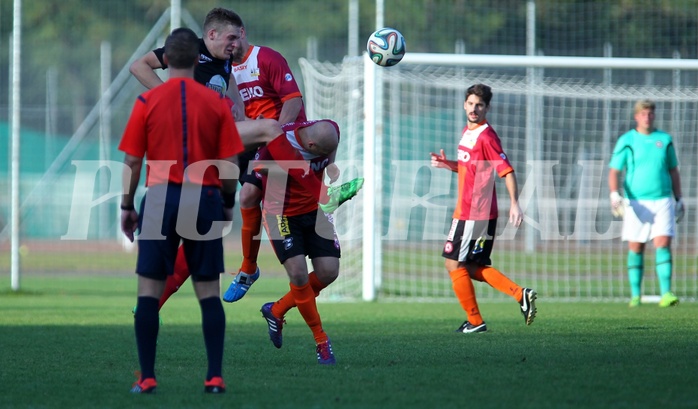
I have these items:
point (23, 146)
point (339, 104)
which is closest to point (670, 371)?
point (339, 104)

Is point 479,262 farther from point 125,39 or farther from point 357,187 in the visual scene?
point 125,39

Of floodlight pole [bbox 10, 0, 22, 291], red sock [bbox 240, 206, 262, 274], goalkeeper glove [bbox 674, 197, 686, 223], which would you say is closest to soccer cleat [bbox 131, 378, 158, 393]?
red sock [bbox 240, 206, 262, 274]

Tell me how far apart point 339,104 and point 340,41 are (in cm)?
1100

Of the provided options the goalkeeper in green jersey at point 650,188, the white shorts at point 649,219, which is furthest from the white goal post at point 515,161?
the white shorts at point 649,219

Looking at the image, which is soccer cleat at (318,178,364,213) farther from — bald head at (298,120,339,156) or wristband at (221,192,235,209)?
wristband at (221,192,235,209)

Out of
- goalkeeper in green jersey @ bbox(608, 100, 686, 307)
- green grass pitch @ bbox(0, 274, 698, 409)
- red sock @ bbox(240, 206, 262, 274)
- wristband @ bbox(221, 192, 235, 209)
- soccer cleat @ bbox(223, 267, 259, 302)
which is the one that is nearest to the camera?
green grass pitch @ bbox(0, 274, 698, 409)

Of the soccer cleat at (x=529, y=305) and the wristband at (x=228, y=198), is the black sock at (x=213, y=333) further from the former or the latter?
the soccer cleat at (x=529, y=305)

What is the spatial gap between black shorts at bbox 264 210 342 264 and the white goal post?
216 inches

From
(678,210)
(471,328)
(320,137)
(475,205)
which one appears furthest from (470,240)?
(678,210)

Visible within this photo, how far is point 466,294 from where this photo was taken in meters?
8.91

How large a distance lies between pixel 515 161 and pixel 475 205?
9.91 metres

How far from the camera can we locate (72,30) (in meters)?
29.2

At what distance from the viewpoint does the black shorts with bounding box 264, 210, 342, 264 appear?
23.0ft

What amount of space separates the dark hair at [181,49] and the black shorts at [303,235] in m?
1.96
